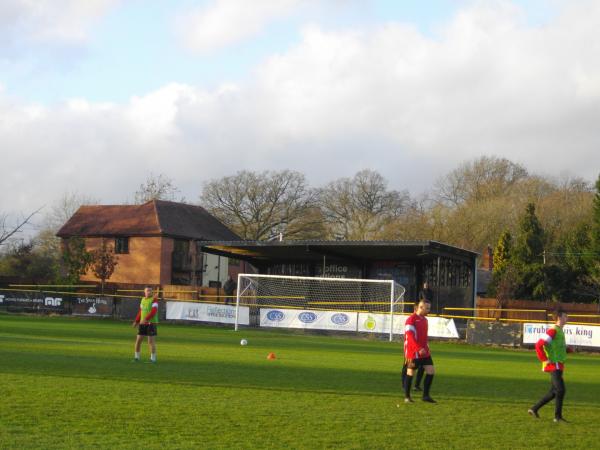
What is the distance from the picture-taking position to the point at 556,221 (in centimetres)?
6000

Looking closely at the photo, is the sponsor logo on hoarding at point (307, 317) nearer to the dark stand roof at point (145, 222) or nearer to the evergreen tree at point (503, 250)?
the evergreen tree at point (503, 250)

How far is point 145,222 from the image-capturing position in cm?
6238

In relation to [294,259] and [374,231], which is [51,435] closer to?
[294,259]

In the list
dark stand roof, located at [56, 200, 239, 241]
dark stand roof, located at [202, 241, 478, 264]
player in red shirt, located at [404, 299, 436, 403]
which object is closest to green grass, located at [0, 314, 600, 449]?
player in red shirt, located at [404, 299, 436, 403]

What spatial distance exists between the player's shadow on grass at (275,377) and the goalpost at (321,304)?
49.7 feet

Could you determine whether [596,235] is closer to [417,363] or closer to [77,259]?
[77,259]

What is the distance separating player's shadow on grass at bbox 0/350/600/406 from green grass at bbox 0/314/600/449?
25 mm

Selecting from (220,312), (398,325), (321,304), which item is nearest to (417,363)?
(398,325)

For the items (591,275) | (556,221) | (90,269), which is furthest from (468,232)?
(90,269)

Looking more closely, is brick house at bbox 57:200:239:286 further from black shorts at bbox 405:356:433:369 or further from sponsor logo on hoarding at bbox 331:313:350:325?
black shorts at bbox 405:356:433:369

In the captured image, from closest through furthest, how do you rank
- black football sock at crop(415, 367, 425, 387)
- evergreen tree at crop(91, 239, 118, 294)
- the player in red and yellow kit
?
the player in red and yellow kit
black football sock at crop(415, 367, 425, 387)
evergreen tree at crop(91, 239, 118, 294)

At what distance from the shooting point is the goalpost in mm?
35938

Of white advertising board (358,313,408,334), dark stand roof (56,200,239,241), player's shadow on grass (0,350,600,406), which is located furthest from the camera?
dark stand roof (56,200,239,241)

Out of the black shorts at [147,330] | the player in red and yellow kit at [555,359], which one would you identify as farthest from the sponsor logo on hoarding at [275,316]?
the player in red and yellow kit at [555,359]
